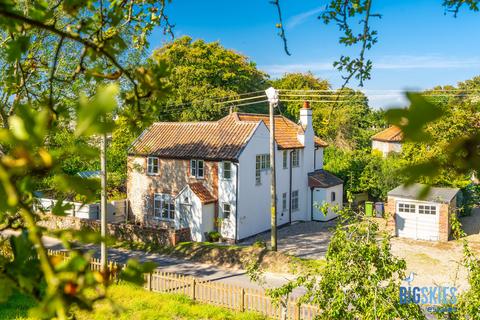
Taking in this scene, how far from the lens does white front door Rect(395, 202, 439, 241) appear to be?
82.2ft

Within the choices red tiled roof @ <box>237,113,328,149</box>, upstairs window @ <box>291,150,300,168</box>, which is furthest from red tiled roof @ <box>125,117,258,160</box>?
upstairs window @ <box>291,150,300,168</box>

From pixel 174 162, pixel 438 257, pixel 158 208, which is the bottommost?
pixel 438 257

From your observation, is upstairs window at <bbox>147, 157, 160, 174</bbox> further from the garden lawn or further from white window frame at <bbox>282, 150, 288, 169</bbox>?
the garden lawn

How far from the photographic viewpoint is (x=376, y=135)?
51.7 m

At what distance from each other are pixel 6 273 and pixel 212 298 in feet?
50.3

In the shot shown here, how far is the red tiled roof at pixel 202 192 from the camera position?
78.1 feet

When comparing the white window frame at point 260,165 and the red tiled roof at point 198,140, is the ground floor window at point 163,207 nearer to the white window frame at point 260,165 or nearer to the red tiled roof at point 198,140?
the red tiled roof at point 198,140

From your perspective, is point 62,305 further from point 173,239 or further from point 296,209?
point 296,209

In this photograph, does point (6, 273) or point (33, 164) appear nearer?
point (33, 164)

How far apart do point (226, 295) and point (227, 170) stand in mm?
9495

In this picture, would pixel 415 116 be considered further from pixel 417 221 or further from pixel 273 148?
pixel 417 221

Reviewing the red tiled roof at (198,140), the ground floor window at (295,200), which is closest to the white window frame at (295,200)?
the ground floor window at (295,200)

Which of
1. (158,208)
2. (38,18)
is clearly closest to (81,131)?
(38,18)

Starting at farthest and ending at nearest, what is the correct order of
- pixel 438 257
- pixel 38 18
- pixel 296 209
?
1. pixel 296 209
2. pixel 438 257
3. pixel 38 18
